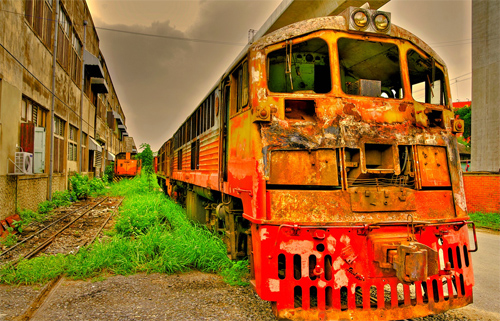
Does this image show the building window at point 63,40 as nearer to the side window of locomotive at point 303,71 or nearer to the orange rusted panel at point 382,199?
the side window of locomotive at point 303,71

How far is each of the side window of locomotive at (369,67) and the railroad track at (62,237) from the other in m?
5.39

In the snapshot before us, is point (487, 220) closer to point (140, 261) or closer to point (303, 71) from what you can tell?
point (303, 71)

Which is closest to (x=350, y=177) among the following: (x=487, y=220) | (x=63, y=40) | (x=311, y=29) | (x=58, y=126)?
(x=311, y=29)

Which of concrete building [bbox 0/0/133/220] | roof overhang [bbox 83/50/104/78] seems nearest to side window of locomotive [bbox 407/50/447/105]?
concrete building [bbox 0/0/133/220]

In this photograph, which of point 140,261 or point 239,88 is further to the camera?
point 140,261

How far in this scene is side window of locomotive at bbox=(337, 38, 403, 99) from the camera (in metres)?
3.91

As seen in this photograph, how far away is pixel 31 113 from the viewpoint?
33.9 feet

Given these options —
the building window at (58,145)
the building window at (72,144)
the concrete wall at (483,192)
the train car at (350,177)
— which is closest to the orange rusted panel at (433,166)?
the train car at (350,177)

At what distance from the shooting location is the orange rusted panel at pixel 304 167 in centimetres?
340

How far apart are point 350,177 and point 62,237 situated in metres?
6.64

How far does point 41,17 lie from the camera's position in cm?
1080

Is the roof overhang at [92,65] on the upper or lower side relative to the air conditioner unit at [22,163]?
upper

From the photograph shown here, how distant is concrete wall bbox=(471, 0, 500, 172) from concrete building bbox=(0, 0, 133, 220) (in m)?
15.0

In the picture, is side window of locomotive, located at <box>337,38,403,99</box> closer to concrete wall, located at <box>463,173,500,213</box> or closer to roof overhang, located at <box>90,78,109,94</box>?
concrete wall, located at <box>463,173,500,213</box>
